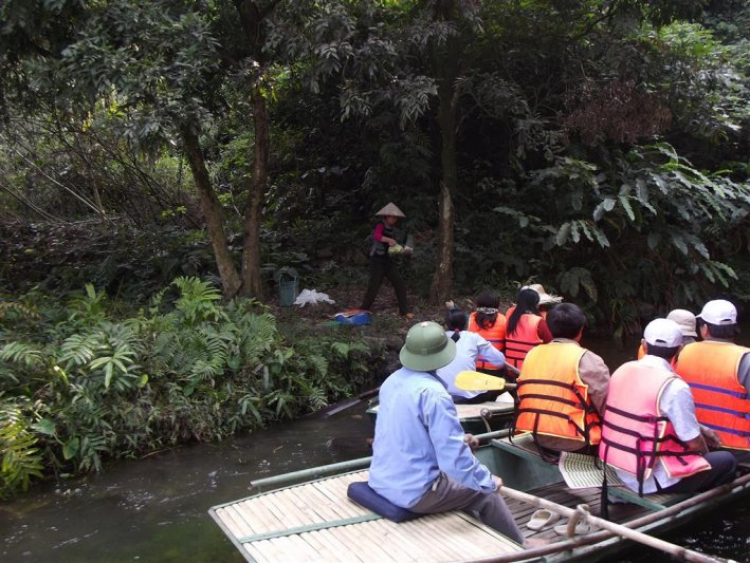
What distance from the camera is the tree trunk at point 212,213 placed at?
8.73 metres

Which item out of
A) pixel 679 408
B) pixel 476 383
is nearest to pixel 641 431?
pixel 679 408

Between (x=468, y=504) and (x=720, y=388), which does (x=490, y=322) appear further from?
(x=468, y=504)

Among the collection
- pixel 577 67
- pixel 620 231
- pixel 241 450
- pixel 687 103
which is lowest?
pixel 241 450

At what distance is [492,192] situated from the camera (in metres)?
12.8

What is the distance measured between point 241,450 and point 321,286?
5.01 metres

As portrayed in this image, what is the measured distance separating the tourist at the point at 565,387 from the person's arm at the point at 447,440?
1211 mm

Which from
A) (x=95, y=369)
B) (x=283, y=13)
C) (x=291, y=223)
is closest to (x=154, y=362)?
(x=95, y=369)

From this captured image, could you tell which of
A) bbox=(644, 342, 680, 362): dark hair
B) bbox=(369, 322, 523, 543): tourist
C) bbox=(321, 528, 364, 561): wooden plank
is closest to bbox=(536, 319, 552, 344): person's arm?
bbox=(644, 342, 680, 362): dark hair

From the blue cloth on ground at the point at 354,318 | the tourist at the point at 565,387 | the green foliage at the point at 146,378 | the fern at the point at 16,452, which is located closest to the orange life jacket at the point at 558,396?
the tourist at the point at 565,387

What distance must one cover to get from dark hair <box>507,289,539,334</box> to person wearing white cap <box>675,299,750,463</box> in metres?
1.70

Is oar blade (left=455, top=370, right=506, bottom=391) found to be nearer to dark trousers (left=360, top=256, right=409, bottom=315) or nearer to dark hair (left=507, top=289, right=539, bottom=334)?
dark hair (left=507, top=289, right=539, bottom=334)

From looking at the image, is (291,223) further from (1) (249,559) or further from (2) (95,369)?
(1) (249,559)

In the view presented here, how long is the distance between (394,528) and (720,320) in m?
2.76

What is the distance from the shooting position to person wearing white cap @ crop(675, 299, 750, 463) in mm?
4477
